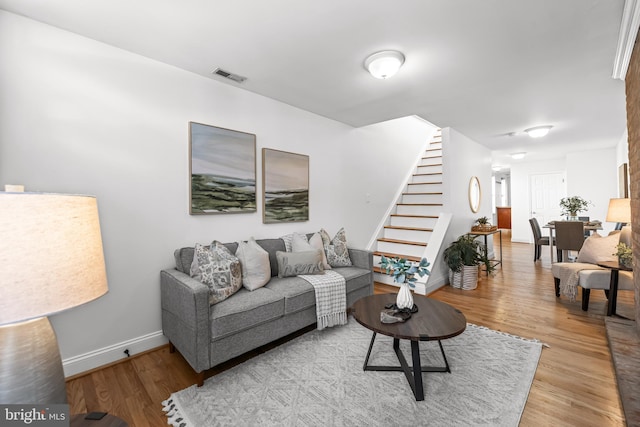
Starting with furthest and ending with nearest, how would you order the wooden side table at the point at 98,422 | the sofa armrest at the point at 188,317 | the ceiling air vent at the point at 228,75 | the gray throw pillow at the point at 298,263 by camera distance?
the gray throw pillow at the point at 298,263
the ceiling air vent at the point at 228,75
the sofa armrest at the point at 188,317
the wooden side table at the point at 98,422

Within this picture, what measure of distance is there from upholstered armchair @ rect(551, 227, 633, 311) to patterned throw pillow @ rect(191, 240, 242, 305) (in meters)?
3.63

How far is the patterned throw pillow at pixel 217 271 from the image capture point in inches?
87.0

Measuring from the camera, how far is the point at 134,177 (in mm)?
2338

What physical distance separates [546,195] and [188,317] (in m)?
9.53

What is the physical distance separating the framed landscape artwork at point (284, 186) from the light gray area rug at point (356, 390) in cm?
145

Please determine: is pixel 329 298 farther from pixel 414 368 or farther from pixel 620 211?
pixel 620 211

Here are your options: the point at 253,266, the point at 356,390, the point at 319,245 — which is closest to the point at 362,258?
the point at 319,245

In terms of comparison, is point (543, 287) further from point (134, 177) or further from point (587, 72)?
point (134, 177)

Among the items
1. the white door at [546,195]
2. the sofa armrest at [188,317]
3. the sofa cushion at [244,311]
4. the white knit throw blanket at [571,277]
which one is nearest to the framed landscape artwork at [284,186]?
the sofa cushion at [244,311]

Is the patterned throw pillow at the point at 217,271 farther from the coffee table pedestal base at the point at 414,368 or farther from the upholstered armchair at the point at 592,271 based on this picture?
the upholstered armchair at the point at 592,271

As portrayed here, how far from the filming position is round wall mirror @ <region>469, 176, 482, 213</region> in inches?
206

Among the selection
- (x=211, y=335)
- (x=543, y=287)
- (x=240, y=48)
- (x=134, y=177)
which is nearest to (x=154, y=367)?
(x=211, y=335)

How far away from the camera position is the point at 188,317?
1980 millimetres

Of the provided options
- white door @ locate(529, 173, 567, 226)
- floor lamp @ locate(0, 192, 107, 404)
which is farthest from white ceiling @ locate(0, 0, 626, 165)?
white door @ locate(529, 173, 567, 226)
